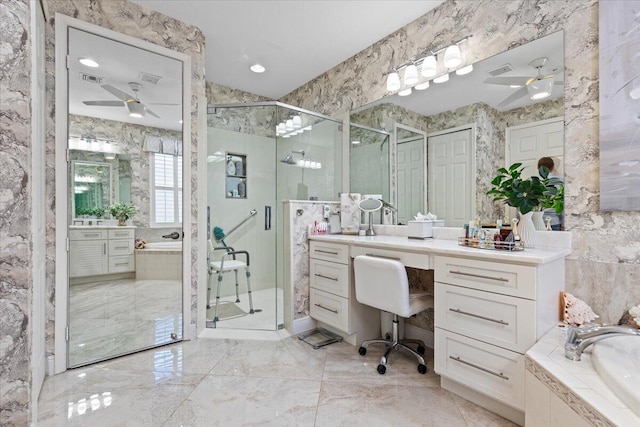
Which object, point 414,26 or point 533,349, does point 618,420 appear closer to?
point 533,349

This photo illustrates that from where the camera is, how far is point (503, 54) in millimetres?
2025

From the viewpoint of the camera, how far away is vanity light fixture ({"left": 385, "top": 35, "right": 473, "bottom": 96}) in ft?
7.30

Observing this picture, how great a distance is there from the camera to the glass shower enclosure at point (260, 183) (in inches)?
115

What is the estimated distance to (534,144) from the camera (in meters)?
1.88

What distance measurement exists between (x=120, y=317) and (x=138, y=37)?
2.19m

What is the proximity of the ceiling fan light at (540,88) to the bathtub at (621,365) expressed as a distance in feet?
4.48

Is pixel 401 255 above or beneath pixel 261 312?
above

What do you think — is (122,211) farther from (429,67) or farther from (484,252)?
(429,67)

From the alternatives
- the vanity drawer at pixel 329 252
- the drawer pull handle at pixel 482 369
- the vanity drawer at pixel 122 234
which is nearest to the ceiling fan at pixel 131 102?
the vanity drawer at pixel 122 234

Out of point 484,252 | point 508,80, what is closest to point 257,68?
point 508,80

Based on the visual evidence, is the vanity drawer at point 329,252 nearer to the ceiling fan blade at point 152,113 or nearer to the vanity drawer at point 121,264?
the vanity drawer at point 121,264

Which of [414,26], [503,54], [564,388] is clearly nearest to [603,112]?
[503,54]

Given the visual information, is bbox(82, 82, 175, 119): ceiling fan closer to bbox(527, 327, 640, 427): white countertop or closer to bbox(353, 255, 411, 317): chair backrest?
bbox(353, 255, 411, 317): chair backrest

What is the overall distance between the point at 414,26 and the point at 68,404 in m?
3.52
